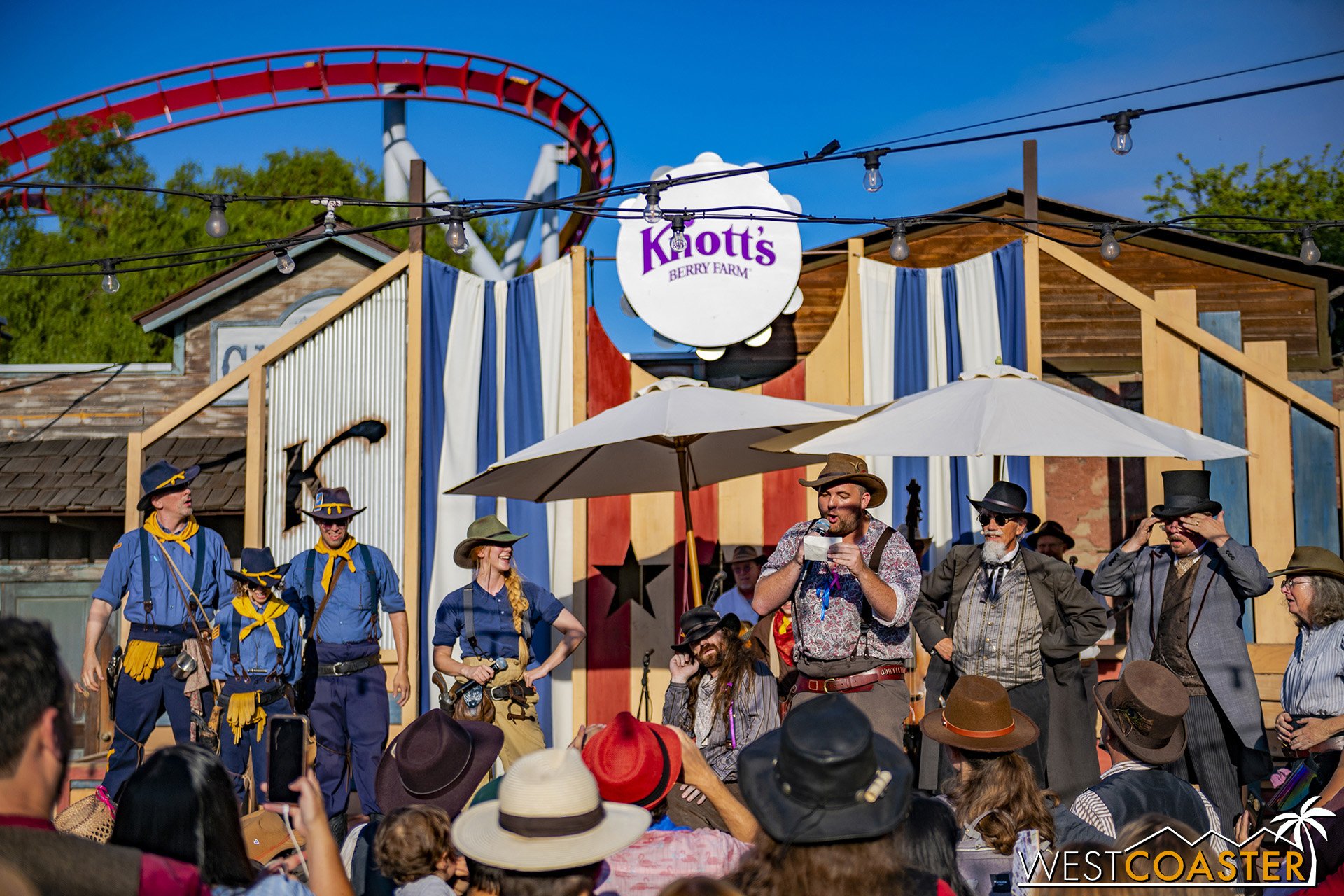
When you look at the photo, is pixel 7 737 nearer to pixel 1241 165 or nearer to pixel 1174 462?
pixel 1174 462

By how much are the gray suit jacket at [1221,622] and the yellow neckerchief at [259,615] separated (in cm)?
413

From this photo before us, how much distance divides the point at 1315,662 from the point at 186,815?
4.18 m

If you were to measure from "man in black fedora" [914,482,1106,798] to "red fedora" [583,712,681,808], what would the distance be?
240 cm

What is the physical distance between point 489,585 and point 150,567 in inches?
72.6

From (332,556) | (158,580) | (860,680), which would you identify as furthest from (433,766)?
(158,580)

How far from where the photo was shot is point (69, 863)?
1942 millimetres

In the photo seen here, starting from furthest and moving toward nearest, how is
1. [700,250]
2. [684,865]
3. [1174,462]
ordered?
[700,250]
[1174,462]
[684,865]

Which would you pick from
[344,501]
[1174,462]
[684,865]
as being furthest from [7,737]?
[1174,462]

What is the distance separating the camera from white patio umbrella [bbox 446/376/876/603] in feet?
19.1

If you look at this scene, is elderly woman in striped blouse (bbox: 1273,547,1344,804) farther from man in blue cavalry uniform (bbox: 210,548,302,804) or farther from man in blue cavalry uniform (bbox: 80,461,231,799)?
man in blue cavalry uniform (bbox: 80,461,231,799)

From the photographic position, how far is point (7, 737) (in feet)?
6.43

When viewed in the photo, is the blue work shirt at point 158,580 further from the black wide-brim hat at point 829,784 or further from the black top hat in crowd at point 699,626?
the black wide-brim hat at point 829,784

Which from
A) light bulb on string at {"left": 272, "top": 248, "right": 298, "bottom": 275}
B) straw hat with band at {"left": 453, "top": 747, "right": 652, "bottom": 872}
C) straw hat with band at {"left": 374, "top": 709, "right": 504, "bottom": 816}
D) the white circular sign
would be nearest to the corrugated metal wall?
light bulb on string at {"left": 272, "top": 248, "right": 298, "bottom": 275}

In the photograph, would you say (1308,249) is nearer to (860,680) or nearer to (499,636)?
(860,680)
